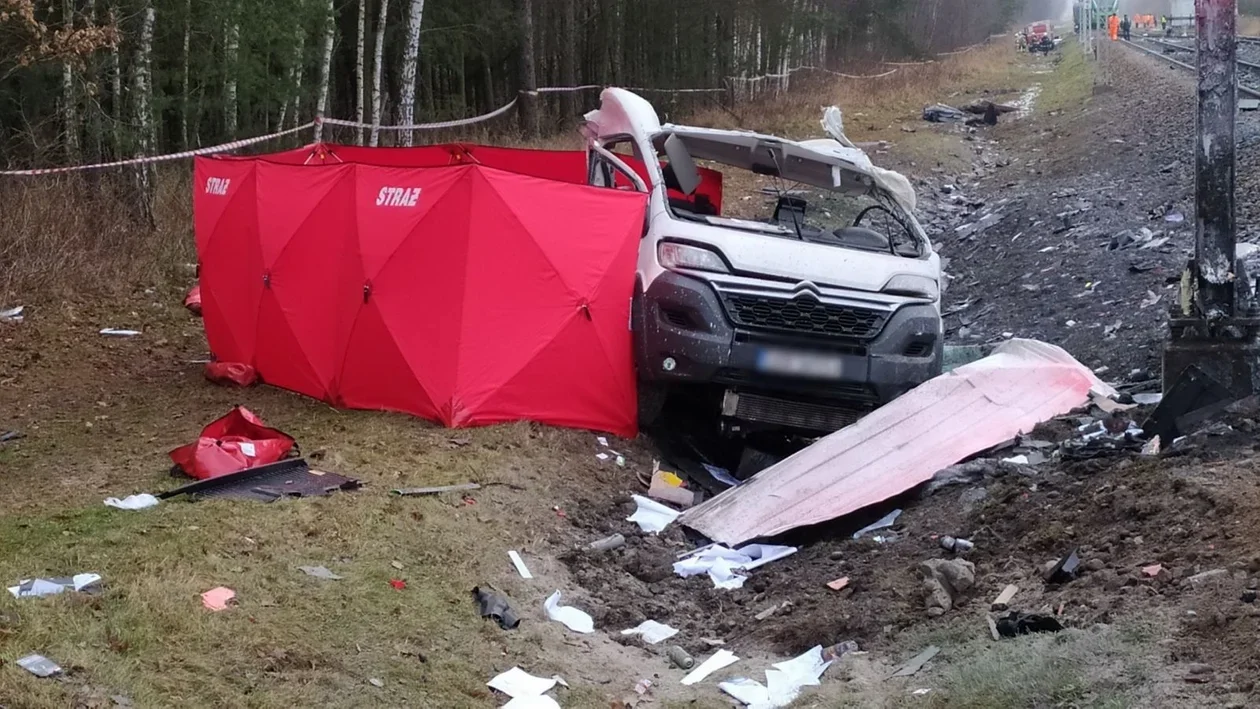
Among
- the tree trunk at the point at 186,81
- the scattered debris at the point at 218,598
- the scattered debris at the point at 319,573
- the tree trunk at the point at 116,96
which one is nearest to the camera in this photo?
the scattered debris at the point at 218,598

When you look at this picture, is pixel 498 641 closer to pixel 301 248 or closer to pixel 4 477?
pixel 4 477

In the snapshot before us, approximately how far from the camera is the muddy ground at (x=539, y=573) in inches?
153

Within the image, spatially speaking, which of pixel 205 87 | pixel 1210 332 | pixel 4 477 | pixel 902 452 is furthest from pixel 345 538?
pixel 205 87

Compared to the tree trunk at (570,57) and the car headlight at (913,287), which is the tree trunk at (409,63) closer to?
the tree trunk at (570,57)

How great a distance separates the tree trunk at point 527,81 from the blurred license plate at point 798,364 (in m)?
16.7

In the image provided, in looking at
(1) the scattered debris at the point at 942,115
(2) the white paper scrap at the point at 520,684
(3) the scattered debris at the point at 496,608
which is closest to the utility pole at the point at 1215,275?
(3) the scattered debris at the point at 496,608

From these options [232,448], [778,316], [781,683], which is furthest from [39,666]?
[778,316]

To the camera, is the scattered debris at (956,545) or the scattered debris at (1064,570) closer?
the scattered debris at (1064,570)

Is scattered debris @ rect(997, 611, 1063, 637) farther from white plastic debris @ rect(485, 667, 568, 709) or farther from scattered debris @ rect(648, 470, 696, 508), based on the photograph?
scattered debris @ rect(648, 470, 696, 508)

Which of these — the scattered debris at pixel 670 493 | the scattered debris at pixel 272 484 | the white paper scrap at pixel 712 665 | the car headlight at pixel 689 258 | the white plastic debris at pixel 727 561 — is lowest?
the scattered debris at pixel 670 493

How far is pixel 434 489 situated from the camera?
6.12 metres

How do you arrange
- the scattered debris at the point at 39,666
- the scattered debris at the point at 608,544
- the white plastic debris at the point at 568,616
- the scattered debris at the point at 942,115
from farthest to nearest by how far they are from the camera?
the scattered debris at the point at 942,115 → the scattered debris at the point at 608,544 → the white plastic debris at the point at 568,616 → the scattered debris at the point at 39,666

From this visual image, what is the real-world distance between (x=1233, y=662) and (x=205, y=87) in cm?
1781

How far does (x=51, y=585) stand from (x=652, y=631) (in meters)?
2.40
